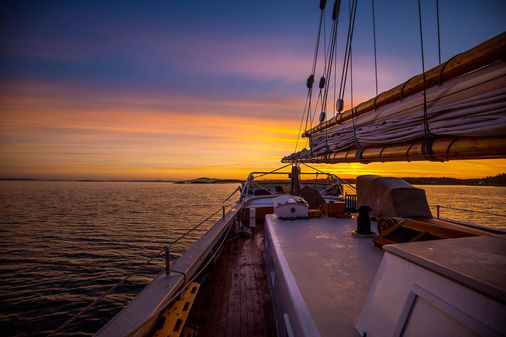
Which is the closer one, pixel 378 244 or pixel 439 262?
pixel 439 262

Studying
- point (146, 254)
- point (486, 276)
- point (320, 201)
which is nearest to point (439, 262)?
point (486, 276)

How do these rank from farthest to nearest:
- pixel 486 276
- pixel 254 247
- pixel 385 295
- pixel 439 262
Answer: pixel 254 247, pixel 385 295, pixel 439 262, pixel 486 276

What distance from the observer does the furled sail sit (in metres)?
2.33

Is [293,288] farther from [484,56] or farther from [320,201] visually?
[320,201]

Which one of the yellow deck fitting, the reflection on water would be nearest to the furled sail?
the yellow deck fitting

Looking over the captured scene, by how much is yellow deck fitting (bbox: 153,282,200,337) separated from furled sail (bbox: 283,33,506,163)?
3739 mm

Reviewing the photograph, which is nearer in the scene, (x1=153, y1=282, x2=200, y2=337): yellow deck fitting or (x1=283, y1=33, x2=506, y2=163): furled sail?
(x1=283, y1=33, x2=506, y2=163): furled sail

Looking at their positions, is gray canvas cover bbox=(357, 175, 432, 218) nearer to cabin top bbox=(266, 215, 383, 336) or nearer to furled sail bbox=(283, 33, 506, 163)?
cabin top bbox=(266, 215, 383, 336)

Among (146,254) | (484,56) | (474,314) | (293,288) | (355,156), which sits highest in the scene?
(484,56)

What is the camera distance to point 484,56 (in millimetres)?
2531

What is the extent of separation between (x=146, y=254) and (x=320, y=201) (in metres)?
11.3

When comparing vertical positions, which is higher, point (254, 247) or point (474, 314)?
point (474, 314)

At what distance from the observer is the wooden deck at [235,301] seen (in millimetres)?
4336

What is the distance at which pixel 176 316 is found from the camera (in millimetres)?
3633
